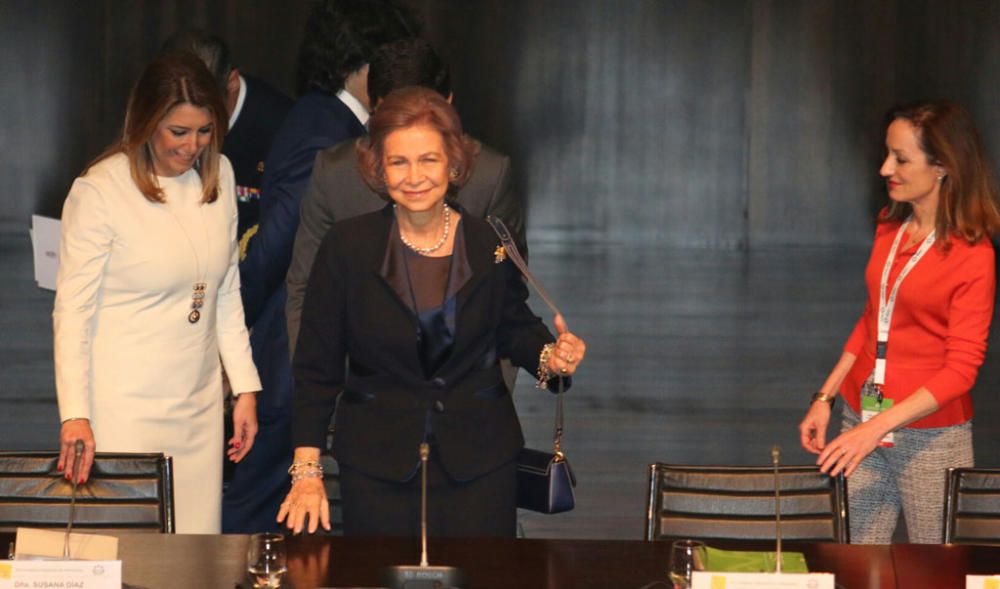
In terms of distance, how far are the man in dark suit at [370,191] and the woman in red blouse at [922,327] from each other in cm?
98

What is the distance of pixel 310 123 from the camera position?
432 cm

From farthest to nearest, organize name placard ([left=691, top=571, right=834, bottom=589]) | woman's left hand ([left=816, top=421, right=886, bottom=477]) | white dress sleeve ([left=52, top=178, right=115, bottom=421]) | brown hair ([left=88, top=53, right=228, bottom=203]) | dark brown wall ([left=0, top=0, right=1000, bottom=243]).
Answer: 1. dark brown wall ([left=0, top=0, right=1000, bottom=243])
2. brown hair ([left=88, top=53, right=228, bottom=203])
3. white dress sleeve ([left=52, top=178, right=115, bottom=421])
4. woman's left hand ([left=816, top=421, right=886, bottom=477])
5. name placard ([left=691, top=571, right=834, bottom=589])

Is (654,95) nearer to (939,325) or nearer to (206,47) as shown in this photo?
(206,47)

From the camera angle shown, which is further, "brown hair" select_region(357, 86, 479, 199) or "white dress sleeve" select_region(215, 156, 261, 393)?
"white dress sleeve" select_region(215, 156, 261, 393)

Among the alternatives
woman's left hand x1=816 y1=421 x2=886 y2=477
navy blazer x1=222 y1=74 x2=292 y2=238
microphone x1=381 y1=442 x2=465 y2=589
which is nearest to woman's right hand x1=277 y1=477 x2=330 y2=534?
microphone x1=381 y1=442 x2=465 y2=589

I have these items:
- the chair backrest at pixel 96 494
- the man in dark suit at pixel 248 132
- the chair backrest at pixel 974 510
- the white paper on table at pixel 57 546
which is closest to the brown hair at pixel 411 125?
the chair backrest at pixel 96 494

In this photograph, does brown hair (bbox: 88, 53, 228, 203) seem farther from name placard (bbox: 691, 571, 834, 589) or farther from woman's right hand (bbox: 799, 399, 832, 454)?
name placard (bbox: 691, 571, 834, 589)

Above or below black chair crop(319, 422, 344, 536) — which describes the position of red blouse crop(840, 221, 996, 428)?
above

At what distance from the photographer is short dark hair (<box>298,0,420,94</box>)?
429 centimetres

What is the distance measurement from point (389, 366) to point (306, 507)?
1.24 feet

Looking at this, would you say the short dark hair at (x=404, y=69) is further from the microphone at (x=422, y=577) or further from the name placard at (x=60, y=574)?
the name placard at (x=60, y=574)

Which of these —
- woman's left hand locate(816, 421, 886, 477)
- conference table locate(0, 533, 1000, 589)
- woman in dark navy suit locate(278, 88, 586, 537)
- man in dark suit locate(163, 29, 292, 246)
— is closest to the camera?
conference table locate(0, 533, 1000, 589)

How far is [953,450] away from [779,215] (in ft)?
33.9

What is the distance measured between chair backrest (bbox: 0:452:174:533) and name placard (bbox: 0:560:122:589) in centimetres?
78
